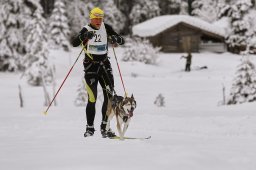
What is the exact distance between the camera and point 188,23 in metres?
48.1

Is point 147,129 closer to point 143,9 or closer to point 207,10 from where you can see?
point 143,9

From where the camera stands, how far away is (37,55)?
3044 cm

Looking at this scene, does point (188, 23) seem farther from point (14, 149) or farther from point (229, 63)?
point (14, 149)

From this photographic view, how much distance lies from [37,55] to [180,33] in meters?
22.2

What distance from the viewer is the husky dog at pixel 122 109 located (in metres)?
8.11

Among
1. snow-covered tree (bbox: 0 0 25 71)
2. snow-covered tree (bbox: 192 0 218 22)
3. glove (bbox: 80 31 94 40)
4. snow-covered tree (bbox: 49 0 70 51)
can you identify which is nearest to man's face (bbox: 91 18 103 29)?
glove (bbox: 80 31 94 40)

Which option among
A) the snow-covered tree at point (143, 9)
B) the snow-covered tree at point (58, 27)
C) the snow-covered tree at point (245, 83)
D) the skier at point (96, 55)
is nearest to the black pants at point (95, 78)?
the skier at point (96, 55)

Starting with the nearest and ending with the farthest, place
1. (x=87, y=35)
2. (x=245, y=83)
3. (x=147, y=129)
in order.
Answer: (x=87, y=35) → (x=147, y=129) → (x=245, y=83)

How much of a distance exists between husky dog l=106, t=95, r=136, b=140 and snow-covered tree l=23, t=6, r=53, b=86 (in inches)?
869

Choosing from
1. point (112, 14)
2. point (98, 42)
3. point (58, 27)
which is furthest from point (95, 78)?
point (112, 14)

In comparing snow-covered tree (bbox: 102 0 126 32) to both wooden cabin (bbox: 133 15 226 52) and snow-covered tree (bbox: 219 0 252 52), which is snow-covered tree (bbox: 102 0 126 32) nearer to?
wooden cabin (bbox: 133 15 226 52)

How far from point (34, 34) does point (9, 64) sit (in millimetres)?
6540

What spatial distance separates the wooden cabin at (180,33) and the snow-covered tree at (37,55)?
721 inches

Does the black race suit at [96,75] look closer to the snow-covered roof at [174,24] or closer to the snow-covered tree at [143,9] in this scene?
the snow-covered roof at [174,24]
